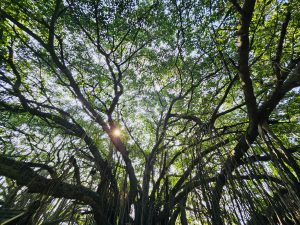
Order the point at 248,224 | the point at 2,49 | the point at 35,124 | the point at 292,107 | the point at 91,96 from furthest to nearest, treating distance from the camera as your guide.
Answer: the point at 35,124 → the point at 91,96 → the point at 2,49 → the point at 292,107 → the point at 248,224

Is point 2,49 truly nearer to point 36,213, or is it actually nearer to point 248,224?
point 36,213

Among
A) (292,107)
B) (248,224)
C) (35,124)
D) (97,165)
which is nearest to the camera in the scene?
(248,224)

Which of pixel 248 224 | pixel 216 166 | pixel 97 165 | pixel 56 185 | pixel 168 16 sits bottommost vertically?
pixel 248 224

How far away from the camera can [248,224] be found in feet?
4.28

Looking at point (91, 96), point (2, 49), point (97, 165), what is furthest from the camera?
point (91, 96)

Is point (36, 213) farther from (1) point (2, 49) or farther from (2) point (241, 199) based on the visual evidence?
(1) point (2, 49)

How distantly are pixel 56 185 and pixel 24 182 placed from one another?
0.97 ft

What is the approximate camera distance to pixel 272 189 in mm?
1347

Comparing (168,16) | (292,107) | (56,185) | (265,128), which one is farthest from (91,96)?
(292,107)

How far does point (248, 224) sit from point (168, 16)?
322cm

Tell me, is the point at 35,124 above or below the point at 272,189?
above

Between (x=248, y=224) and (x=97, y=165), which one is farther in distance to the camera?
(x=97, y=165)

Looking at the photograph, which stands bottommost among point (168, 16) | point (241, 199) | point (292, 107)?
point (241, 199)

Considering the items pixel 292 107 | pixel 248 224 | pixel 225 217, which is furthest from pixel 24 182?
pixel 292 107
